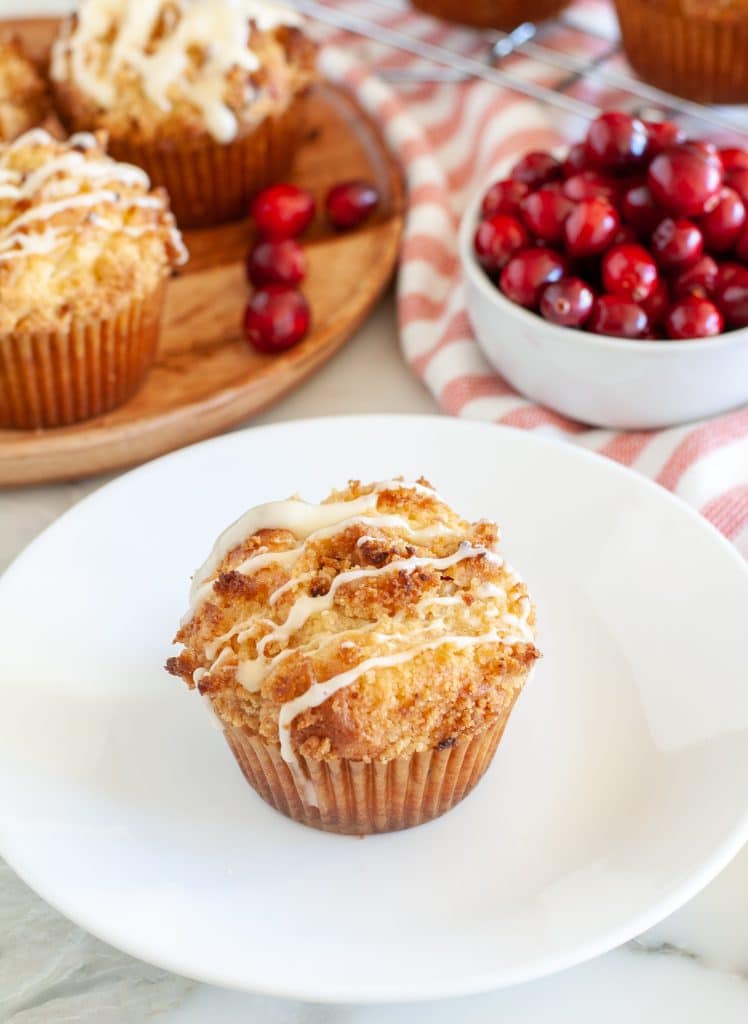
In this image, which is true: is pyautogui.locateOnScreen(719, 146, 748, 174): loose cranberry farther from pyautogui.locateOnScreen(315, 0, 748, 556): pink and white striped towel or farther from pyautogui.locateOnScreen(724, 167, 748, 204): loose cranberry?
pyautogui.locateOnScreen(315, 0, 748, 556): pink and white striped towel

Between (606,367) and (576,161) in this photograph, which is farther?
(576,161)

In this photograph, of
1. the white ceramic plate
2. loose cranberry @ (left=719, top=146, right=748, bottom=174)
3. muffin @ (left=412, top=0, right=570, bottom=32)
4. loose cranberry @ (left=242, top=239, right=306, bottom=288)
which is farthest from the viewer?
muffin @ (left=412, top=0, right=570, bottom=32)

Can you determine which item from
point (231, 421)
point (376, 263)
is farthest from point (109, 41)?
point (231, 421)

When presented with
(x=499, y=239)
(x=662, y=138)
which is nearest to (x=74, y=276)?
(x=499, y=239)

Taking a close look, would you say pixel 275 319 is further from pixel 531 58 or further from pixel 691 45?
pixel 531 58

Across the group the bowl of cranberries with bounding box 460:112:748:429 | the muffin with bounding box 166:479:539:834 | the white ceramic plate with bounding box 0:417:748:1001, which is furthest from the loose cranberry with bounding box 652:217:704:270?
the muffin with bounding box 166:479:539:834

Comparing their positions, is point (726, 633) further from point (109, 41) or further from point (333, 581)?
point (109, 41)
